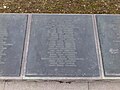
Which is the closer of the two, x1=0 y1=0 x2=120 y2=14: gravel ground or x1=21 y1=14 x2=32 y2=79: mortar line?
x1=21 y1=14 x2=32 y2=79: mortar line

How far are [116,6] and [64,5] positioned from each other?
38.8 inches

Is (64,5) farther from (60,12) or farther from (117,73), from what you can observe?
(117,73)

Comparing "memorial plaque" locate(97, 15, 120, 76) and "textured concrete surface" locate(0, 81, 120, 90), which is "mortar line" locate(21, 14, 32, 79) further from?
"memorial plaque" locate(97, 15, 120, 76)

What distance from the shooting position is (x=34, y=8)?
4.54 meters

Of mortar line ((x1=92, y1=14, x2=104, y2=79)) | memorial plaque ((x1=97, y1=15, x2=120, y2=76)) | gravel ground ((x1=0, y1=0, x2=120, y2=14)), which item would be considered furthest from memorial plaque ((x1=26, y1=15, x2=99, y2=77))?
gravel ground ((x1=0, y1=0, x2=120, y2=14))

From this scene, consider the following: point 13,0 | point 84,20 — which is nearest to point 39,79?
point 84,20

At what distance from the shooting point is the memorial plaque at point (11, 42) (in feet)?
11.5

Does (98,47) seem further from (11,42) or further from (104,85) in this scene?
(11,42)

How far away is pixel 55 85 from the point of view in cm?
353

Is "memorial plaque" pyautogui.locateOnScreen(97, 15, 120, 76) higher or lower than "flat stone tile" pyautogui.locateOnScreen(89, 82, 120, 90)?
higher

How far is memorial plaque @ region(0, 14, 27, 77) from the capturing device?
3.51 meters

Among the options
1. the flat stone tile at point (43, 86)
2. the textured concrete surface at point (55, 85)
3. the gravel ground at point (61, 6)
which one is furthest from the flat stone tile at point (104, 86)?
the gravel ground at point (61, 6)

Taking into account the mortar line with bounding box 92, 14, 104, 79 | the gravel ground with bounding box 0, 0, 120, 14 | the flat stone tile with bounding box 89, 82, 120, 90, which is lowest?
the flat stone tile with bounding box 89, 82, 120, 90

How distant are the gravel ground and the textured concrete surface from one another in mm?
1507
